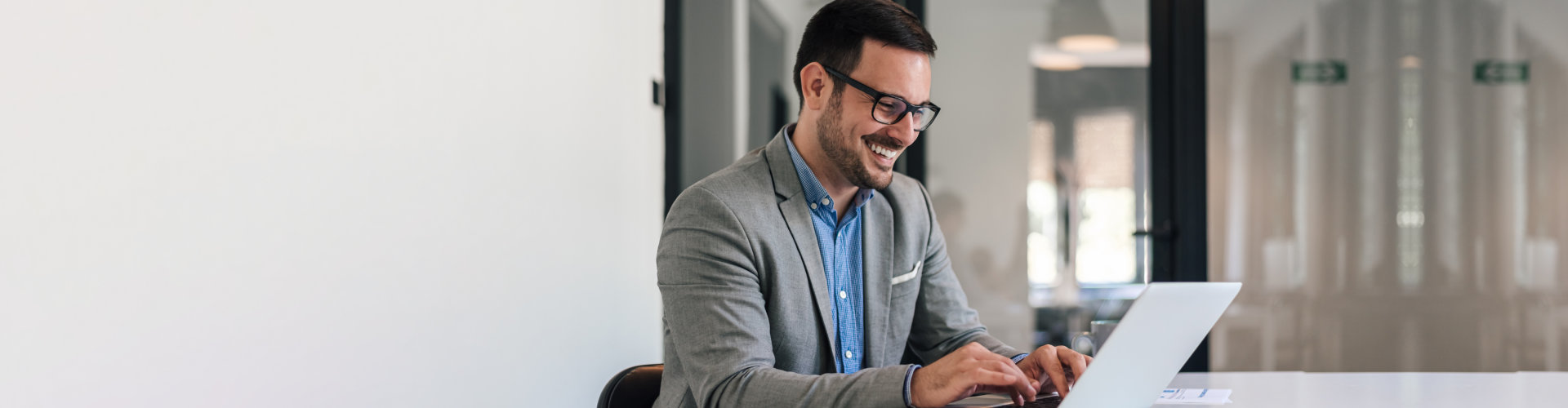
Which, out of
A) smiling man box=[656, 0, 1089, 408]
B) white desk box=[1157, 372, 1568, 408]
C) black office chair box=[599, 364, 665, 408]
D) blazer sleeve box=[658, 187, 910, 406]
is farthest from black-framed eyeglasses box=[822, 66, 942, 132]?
white desk box=[1157, 372, 1568, 408]

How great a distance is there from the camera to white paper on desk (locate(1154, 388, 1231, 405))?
1555 mm

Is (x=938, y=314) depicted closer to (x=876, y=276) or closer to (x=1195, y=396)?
(x=876, y=276)

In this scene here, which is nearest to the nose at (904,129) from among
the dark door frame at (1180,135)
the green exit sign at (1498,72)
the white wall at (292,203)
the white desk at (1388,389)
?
the white desk at (1388,389)

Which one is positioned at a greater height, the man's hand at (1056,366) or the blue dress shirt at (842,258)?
the blue dress shirt at (842,258)

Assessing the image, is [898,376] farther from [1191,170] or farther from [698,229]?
[1191,170]

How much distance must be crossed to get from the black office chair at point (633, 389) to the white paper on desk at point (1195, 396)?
30.4 inches

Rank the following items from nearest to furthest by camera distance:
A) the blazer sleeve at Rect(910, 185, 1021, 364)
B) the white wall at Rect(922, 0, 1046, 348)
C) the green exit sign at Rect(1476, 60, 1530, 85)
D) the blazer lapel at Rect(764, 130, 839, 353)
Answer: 1. the blazer lapel at Rect(764, 130, 839, 353)
2. the blazer sleeve at Rect(910, 185, 1021, 364)
3. the green exit sign at Rect(1476, 60, 1530, 85)
4. the white wall at Rect(922, 0, 1046, 348)

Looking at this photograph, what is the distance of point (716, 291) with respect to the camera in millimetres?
1396

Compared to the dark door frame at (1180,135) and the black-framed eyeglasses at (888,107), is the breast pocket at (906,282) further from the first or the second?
the dark door frame at (1180,135)

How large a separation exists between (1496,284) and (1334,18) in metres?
1.08

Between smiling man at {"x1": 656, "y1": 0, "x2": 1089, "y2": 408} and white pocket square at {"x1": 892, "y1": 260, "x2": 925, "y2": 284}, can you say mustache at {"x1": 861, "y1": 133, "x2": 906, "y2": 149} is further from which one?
white pocket square at {"x1": 892, "y1": 260, "x2": 925, "y2": 284}

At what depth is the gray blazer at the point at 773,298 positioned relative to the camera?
1.31 m

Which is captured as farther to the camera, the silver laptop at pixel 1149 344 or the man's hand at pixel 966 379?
the man's hand at pixel 966 379

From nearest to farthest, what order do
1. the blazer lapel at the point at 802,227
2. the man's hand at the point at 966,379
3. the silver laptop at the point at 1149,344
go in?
1. the silver laptop at the point at 1149,344
2. the man's hand at the point at 966,379
3. the blazer lapel at the point at 802,227
